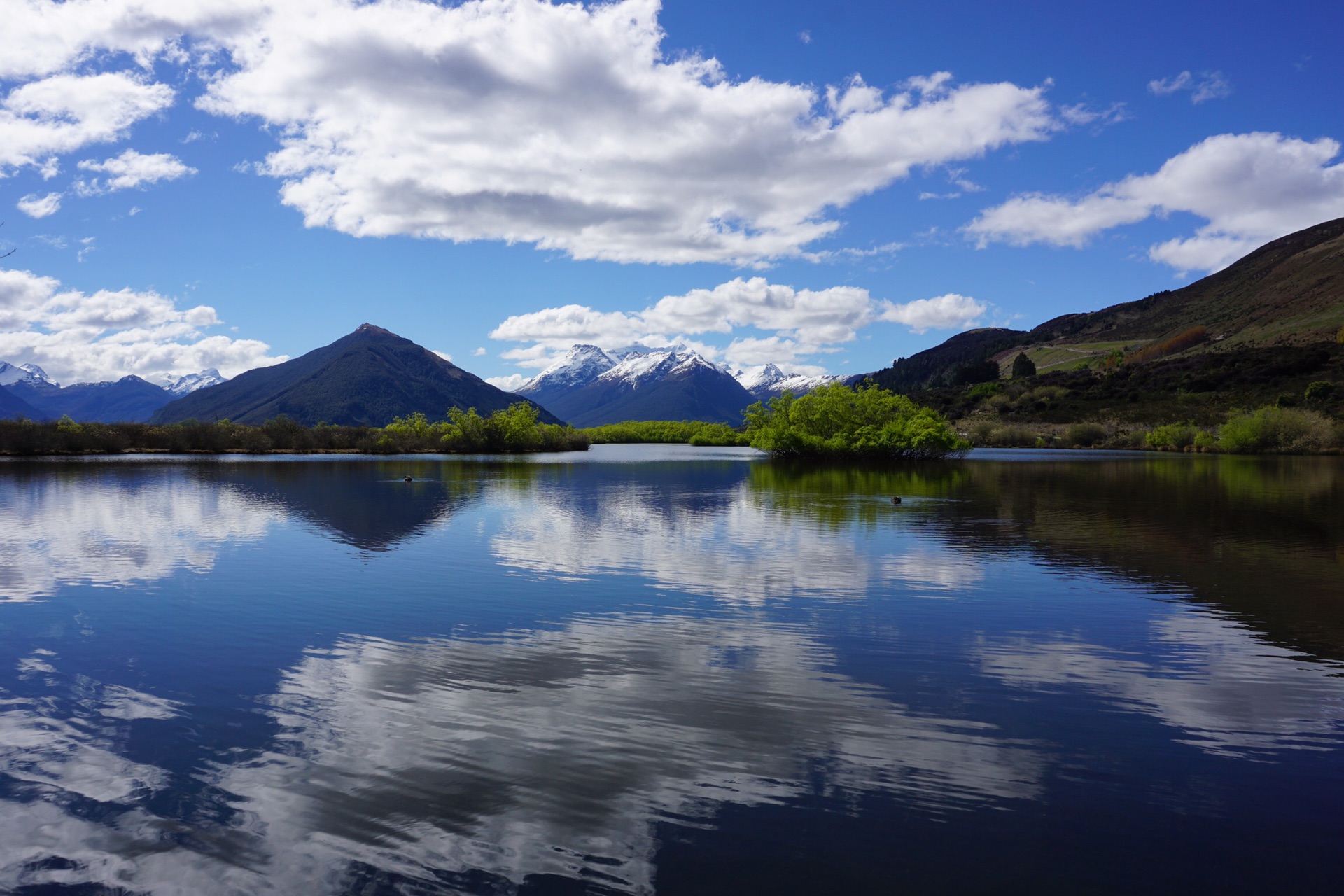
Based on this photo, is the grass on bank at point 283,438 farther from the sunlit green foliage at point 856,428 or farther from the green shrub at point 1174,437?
the green shrub at point 1174,437

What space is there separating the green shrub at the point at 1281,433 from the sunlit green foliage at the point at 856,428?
5211cm

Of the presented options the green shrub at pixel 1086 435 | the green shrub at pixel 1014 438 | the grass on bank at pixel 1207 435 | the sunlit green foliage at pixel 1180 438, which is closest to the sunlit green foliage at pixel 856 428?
the grass on bank at pixel 1207 435

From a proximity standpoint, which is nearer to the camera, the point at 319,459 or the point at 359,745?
the point at 359,745

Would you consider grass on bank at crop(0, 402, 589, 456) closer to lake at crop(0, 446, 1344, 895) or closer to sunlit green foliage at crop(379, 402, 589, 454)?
sunlit green foliage at crop(379, 402, 589, 454)

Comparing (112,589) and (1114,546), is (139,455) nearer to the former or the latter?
(112,589)

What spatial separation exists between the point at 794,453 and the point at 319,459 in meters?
73.9

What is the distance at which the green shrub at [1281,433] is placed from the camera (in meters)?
117

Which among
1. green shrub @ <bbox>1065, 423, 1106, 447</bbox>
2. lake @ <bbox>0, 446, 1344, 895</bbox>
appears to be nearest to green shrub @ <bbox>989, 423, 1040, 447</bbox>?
green shrub @ <bbox>1065, 423, 1106, 447</bbox>

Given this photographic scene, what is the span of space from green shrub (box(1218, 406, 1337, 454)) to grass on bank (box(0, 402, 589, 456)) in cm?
12906

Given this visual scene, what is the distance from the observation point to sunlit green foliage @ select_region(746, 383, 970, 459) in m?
102

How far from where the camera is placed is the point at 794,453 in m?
119

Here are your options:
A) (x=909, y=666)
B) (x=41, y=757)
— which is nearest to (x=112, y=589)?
(x=41, y=757)

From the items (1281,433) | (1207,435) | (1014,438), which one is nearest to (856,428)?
(1281,433)

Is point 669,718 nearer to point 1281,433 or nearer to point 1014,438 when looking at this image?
point 1281,433
